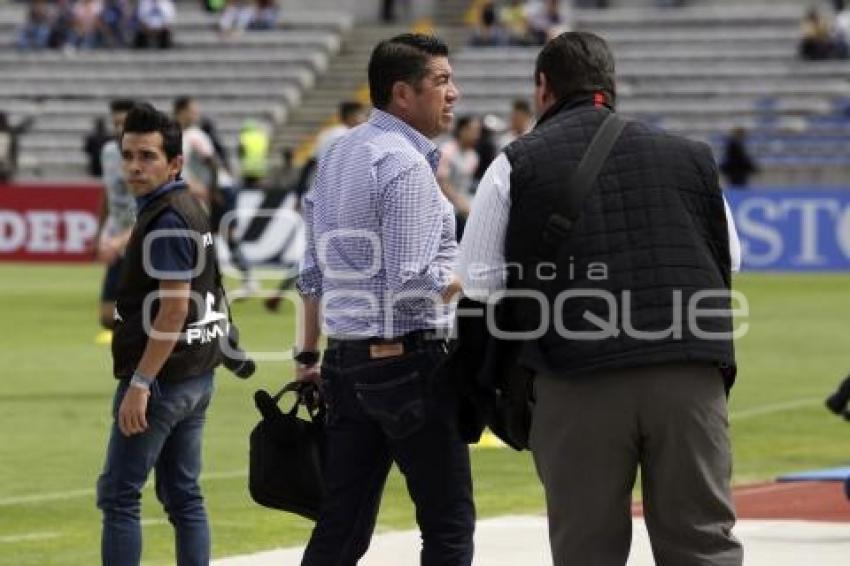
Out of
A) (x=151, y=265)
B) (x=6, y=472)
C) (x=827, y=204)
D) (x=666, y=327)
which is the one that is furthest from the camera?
(x=827, y=204)

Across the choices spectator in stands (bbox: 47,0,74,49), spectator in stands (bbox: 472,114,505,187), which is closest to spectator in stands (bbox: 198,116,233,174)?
spectator in stands (bbox: 472,114,505,187)

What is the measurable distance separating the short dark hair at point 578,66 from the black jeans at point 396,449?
3.51 feet

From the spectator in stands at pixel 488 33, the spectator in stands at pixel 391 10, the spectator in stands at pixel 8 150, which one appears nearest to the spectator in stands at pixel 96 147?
the spectator in stands at pixel 8 150

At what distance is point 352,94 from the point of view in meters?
45.6

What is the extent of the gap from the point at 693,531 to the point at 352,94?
3918cm

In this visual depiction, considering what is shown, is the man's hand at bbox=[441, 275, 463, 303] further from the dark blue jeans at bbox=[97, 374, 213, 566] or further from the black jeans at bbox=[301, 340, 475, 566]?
the dark blue jeans at bbox=[97, 374, 213, 566]

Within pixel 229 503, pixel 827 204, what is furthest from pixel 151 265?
pixel 827 204

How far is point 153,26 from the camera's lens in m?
49.5

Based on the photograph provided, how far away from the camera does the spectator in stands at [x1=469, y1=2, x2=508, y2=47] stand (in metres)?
46.2

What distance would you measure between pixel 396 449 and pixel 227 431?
7.67 metres

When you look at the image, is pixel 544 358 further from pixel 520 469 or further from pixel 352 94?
Result: pixel 352 94

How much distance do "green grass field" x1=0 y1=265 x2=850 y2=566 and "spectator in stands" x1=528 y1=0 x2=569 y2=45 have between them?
1927 centimetres

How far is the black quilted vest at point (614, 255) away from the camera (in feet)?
21.8

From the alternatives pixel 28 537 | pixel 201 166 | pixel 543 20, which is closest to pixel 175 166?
pixel 28 537
